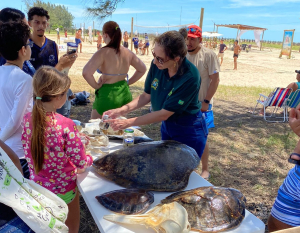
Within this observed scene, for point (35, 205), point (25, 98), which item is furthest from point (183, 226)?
A: point (25, 98)

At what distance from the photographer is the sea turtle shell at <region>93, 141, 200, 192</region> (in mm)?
1580

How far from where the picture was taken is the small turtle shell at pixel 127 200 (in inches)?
54.4

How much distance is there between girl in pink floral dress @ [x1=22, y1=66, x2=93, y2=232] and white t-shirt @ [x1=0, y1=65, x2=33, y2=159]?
24 cm

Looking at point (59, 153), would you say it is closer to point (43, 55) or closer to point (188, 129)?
point (188, 129)

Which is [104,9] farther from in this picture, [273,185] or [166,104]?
[273,185]

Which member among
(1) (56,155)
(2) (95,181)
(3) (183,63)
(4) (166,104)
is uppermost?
(3) (183,63)

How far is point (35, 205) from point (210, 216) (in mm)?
846

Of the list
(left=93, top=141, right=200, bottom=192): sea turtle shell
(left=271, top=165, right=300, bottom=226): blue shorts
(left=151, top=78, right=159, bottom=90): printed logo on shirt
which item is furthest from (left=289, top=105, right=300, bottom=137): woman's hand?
(left=151, top=78, right=159, bottom=90): printed logo on shirt

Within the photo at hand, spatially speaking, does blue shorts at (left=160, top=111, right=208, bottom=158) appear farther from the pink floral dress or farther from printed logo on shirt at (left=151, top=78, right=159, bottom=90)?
the pink floral dress

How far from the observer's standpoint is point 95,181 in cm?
169

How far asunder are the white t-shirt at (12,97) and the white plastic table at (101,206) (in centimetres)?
59

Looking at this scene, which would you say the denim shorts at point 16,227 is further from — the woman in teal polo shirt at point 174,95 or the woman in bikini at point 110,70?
the woman in bikini at point 110,70

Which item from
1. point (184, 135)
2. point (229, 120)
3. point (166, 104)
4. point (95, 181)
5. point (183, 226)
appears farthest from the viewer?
point (229, 120)

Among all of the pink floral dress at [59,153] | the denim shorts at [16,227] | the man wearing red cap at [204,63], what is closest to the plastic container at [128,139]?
the pink floral dress at [59,153]
